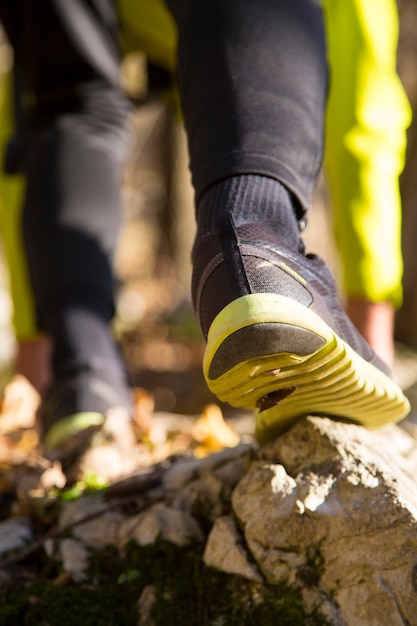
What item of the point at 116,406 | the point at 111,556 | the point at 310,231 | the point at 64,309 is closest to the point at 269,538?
the point at 111,556

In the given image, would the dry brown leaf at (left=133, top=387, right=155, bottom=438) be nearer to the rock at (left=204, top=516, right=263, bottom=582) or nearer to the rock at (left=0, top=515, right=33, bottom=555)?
the rock at (left=0, top=515, right=33, bottom=555)

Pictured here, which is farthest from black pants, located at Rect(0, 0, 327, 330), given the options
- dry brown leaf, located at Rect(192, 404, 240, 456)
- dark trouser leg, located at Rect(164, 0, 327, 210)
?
dry brown leaf, located at Rect(192, 404, 240, 456)

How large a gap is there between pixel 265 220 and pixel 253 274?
0.15 metres

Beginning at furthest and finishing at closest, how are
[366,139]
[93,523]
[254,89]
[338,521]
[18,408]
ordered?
[18,408]
[366,139]
[93,523]
[254,89]
[338,521]

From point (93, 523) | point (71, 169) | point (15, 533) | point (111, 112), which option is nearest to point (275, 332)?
point (93, 523)

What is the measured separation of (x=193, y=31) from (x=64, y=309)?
2.45ft

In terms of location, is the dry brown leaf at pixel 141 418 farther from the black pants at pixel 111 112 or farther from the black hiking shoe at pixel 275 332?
the black hiking shoe at pixel 275 332

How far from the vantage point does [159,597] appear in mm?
1185

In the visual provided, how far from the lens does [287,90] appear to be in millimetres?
1253

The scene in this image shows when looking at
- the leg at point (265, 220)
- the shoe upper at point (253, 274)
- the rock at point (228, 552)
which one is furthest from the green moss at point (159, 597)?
the shoe upper at point (253, 274)

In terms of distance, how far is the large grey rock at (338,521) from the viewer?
3.47 feet

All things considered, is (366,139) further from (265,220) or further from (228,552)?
(228,552)

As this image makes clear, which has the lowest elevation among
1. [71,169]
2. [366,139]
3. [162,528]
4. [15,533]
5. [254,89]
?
[15,533]

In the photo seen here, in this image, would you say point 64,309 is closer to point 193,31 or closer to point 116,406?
point 116,406
